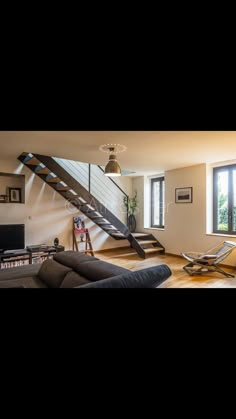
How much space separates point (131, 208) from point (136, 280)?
5.08 metres

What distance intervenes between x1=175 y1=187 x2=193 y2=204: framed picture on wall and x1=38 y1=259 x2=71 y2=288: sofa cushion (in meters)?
3.60

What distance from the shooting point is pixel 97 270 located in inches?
75.1

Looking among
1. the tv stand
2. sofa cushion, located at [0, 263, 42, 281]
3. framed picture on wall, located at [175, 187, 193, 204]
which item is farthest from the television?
framed picture on wall, located at [175, 187, 193, 204]

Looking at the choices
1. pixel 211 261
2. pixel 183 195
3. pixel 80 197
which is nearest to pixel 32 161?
pixel 80 197

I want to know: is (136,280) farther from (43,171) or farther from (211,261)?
(43,171)

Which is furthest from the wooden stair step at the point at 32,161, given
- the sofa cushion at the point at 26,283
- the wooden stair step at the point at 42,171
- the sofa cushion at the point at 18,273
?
the sofa cushion at the point at 26,283

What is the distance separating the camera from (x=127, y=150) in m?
3.72

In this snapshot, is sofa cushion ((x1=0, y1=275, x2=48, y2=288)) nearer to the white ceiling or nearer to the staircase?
the white ceiling
